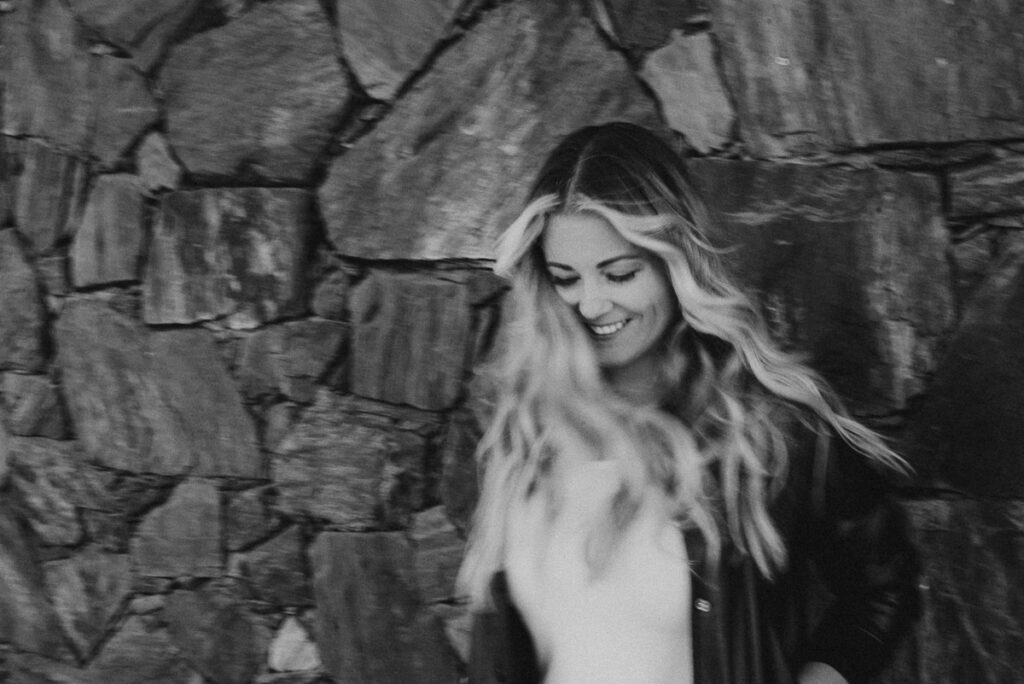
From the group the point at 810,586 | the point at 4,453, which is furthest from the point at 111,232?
the point at 810,586

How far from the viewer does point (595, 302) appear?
2023 mm

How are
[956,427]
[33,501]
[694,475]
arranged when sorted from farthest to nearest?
[33,501]
[956,427]
[694,475]

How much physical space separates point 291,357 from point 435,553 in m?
0.61

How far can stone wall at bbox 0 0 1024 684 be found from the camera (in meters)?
2.29

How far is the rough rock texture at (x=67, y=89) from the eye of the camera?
3.21m

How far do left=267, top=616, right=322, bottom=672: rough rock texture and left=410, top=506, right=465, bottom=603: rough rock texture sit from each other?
389mm

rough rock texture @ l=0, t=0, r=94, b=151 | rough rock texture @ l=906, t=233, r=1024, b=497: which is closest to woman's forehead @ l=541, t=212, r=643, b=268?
rough rock texture @ l=906, t=233, r=1024, b=497

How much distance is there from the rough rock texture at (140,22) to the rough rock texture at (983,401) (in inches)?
79.4

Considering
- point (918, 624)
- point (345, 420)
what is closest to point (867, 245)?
point (918, 624)

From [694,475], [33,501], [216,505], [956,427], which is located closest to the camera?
[694,475]

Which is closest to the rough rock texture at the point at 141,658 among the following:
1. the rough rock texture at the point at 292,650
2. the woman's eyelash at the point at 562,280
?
the rough rock texture at the point at 292,650

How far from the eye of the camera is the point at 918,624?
235cm

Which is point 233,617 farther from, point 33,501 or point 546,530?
point 546,530

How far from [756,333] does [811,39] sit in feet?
2.26
